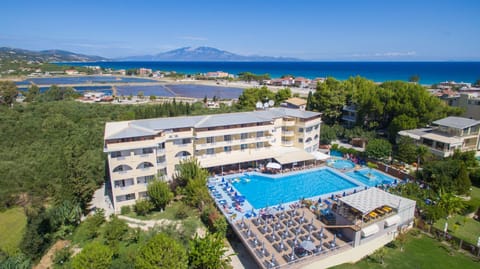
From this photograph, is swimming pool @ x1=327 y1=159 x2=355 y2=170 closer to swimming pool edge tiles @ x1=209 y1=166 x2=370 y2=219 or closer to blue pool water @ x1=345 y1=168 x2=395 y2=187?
swimming pool edge tiles @ x1=209 y1=166 x2=370 y2=219

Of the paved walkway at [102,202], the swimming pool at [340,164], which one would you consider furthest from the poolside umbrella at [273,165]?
the paved walkway at [102,202]

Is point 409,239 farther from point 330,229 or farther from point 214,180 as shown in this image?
point 214,180

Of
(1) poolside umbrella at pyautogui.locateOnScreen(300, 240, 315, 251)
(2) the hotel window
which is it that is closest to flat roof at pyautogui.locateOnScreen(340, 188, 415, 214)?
(1) poolside umbrella at pyautogui.locateOnScreen(300, 240, 315, 251)

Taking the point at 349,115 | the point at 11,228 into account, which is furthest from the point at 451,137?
the point at 11,228

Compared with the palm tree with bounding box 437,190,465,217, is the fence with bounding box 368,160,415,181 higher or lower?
lower

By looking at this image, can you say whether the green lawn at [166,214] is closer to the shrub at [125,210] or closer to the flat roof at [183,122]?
the shrub at [125,210]

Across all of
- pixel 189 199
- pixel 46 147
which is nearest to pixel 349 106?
pixel 189 199
